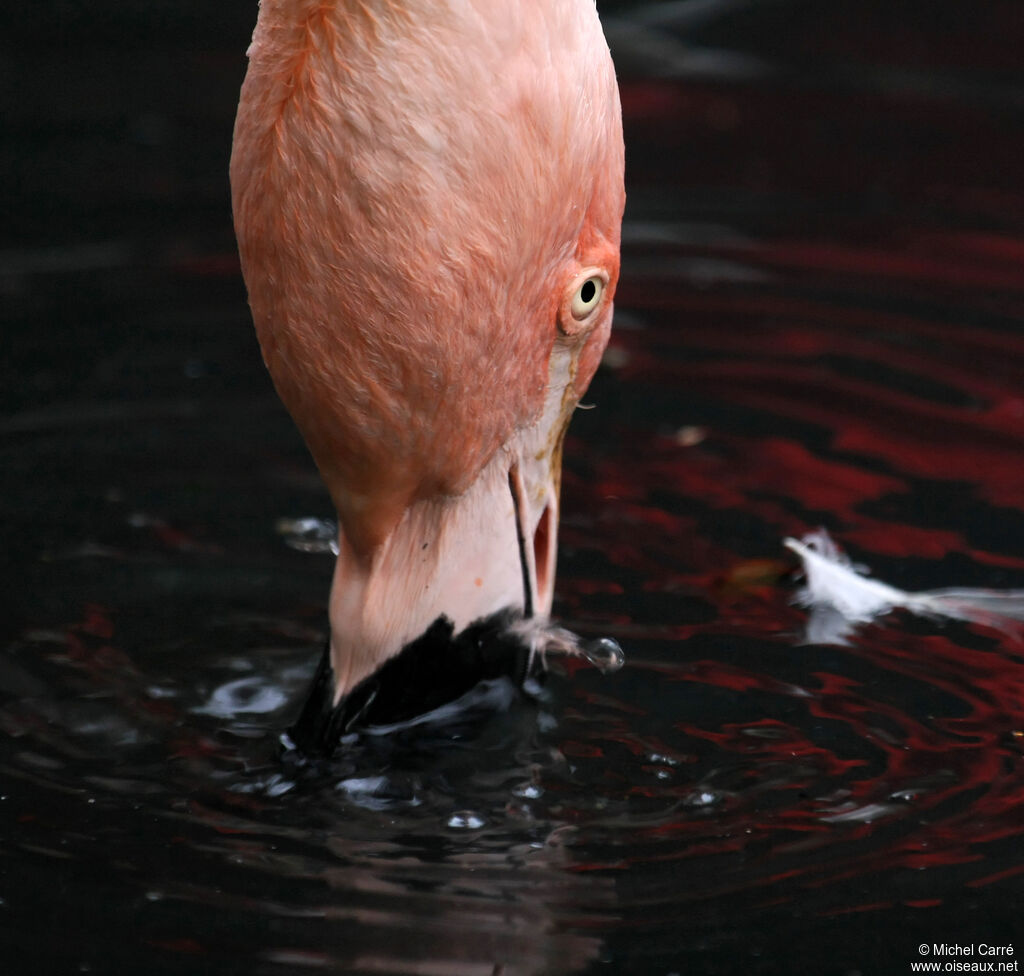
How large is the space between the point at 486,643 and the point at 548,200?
2.57ft

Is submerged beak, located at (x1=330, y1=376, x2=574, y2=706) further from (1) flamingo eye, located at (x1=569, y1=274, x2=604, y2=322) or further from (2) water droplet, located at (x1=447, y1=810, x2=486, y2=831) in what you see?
(2) water droplet, located at (x1=447, y1=810, x2=486, y2=831)

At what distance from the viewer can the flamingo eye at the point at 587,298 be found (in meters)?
2.70

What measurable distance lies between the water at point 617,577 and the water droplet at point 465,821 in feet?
0.05

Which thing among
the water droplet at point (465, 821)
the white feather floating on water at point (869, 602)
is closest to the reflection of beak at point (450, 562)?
the water droplet at point (465, 821)

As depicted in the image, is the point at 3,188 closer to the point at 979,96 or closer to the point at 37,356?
the point at 37,356

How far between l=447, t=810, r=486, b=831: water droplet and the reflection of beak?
326mm

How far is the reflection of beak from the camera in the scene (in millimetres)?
2760

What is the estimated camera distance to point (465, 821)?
2559mm

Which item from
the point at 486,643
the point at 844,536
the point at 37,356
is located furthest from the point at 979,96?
the point at 486,643

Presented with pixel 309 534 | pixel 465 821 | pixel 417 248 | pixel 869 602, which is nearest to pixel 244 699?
pixel 465 821

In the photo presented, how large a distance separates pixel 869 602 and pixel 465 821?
3.65ft

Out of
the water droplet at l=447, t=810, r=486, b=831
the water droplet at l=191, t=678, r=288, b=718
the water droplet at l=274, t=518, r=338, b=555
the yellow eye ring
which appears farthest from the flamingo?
the water droplet at l=274, t=518, r=338, b=555

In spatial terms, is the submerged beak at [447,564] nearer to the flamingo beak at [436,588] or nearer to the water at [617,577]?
the flamingo beak at [436,588]

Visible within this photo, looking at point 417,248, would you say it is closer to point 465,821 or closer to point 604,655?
point 465,821
